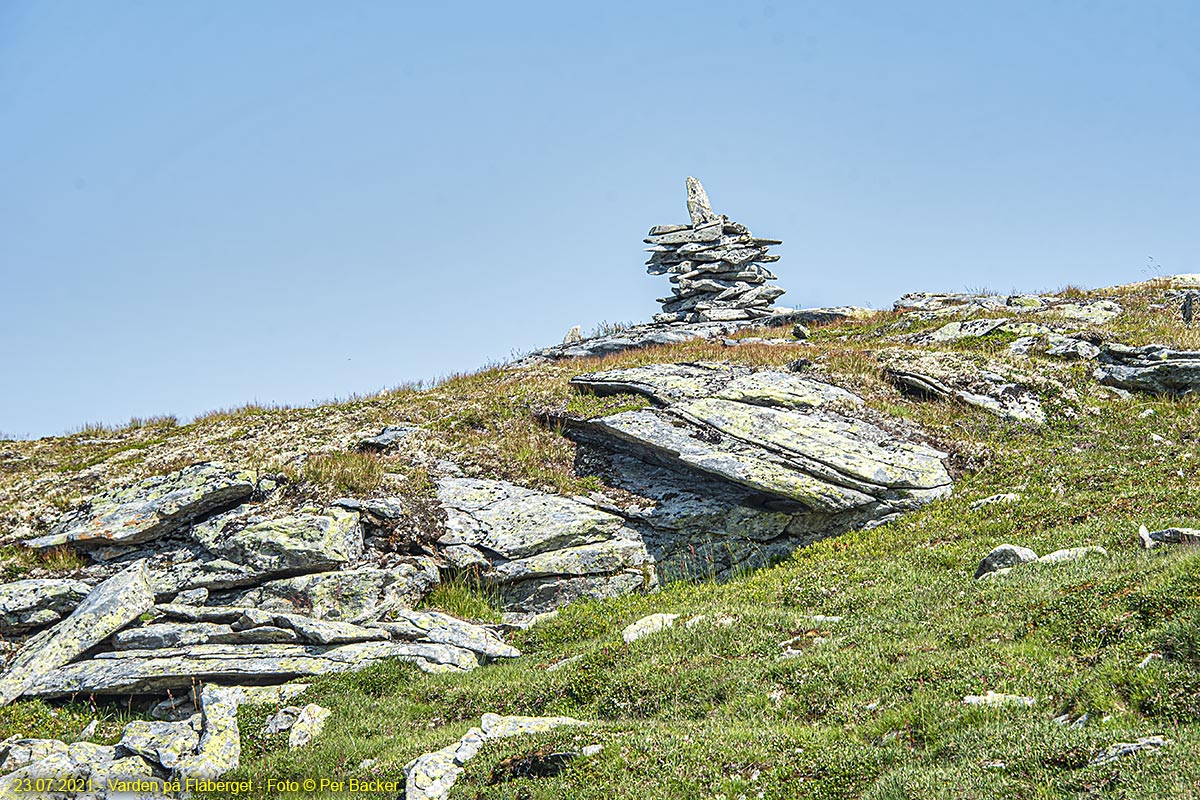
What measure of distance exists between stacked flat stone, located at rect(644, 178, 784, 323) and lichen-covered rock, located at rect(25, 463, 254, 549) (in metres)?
34.1

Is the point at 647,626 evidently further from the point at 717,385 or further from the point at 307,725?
the point at 717,385

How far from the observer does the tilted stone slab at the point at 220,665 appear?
1421 cm

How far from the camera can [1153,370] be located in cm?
2670

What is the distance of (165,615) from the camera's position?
1658 cm

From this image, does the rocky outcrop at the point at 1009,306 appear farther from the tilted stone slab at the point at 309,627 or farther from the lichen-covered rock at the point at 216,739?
the lichen-covered rock at the point at 216,739

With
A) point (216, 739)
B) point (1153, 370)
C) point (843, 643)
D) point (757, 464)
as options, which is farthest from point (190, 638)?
point (1153, 370)

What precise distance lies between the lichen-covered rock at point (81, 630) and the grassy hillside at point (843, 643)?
0.94 m

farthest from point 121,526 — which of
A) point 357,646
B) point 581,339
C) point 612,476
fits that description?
point 581,339

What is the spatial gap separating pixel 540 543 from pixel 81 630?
9.80 m

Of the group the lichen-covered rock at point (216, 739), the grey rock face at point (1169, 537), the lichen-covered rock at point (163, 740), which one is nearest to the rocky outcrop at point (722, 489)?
the grey rock face at point (1169, 537)

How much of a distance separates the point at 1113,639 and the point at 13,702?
1796 centimetres

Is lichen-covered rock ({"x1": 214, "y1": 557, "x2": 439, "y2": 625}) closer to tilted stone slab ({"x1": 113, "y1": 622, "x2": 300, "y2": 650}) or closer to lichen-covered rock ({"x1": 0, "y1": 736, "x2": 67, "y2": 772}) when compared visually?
tilted stone slab ({"x1": 113, "y1": 622, "x2": 300, "y2": 650})

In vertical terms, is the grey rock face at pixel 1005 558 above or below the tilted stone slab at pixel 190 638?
below

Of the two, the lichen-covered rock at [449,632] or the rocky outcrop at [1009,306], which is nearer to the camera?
the lichen-covered rock at [449,632]
